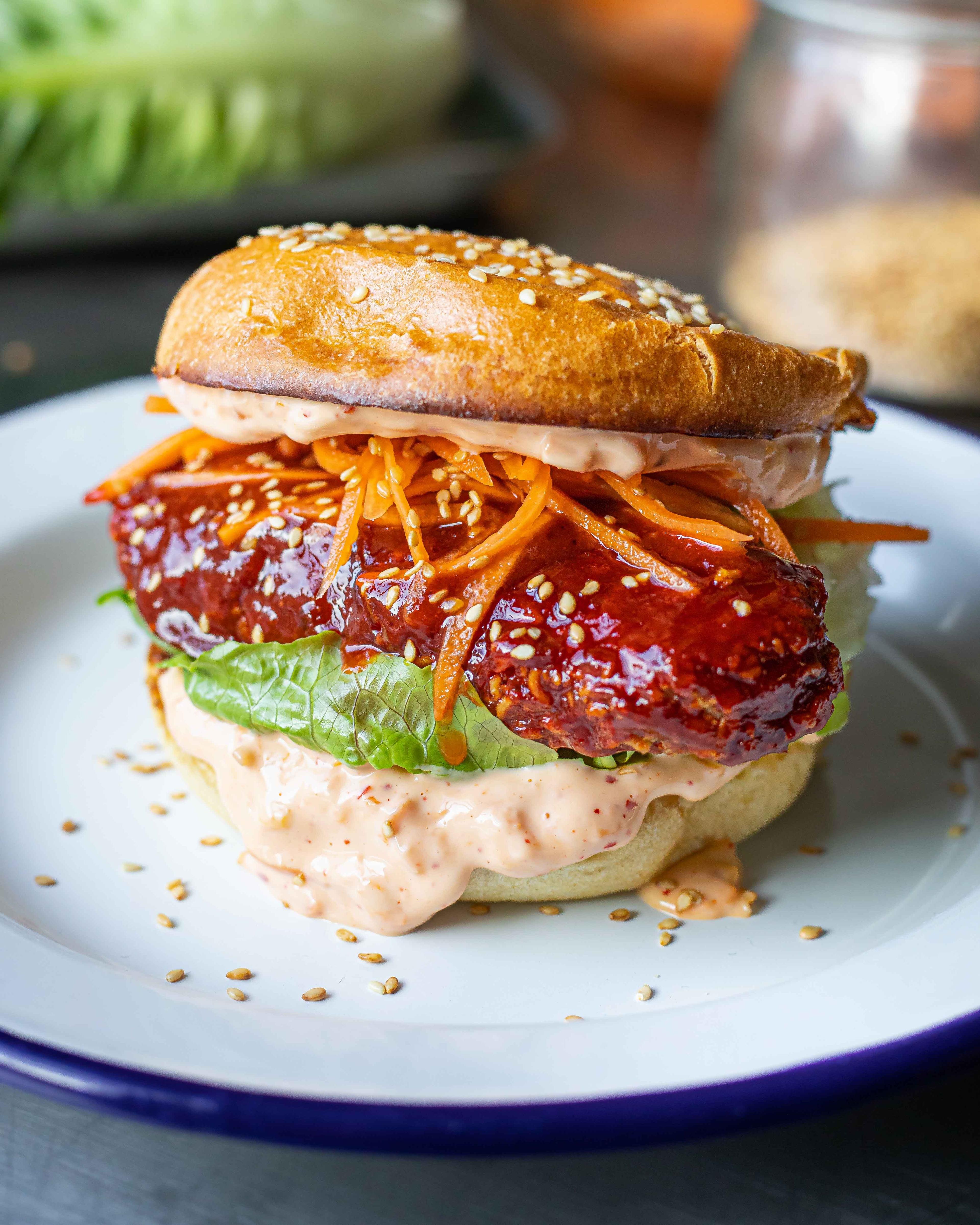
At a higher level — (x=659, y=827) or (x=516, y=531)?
(x=516, y=531)

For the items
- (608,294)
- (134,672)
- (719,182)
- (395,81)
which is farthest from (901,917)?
(395,81)

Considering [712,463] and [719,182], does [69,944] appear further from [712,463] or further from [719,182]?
[719,182]

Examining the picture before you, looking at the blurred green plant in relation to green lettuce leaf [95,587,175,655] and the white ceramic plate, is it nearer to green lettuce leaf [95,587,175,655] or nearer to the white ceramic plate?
the white ceramic plate

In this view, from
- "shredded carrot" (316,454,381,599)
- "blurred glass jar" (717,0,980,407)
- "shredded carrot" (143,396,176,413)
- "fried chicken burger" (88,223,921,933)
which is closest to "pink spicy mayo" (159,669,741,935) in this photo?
"fried chicken burger" (88,223,921,933)

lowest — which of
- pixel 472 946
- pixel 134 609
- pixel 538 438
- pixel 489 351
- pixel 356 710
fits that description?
A: pixel 472 946

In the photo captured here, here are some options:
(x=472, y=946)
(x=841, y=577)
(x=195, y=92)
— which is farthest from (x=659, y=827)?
(x=195, y=92)

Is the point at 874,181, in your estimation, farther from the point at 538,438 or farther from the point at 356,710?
the point at 356,710
